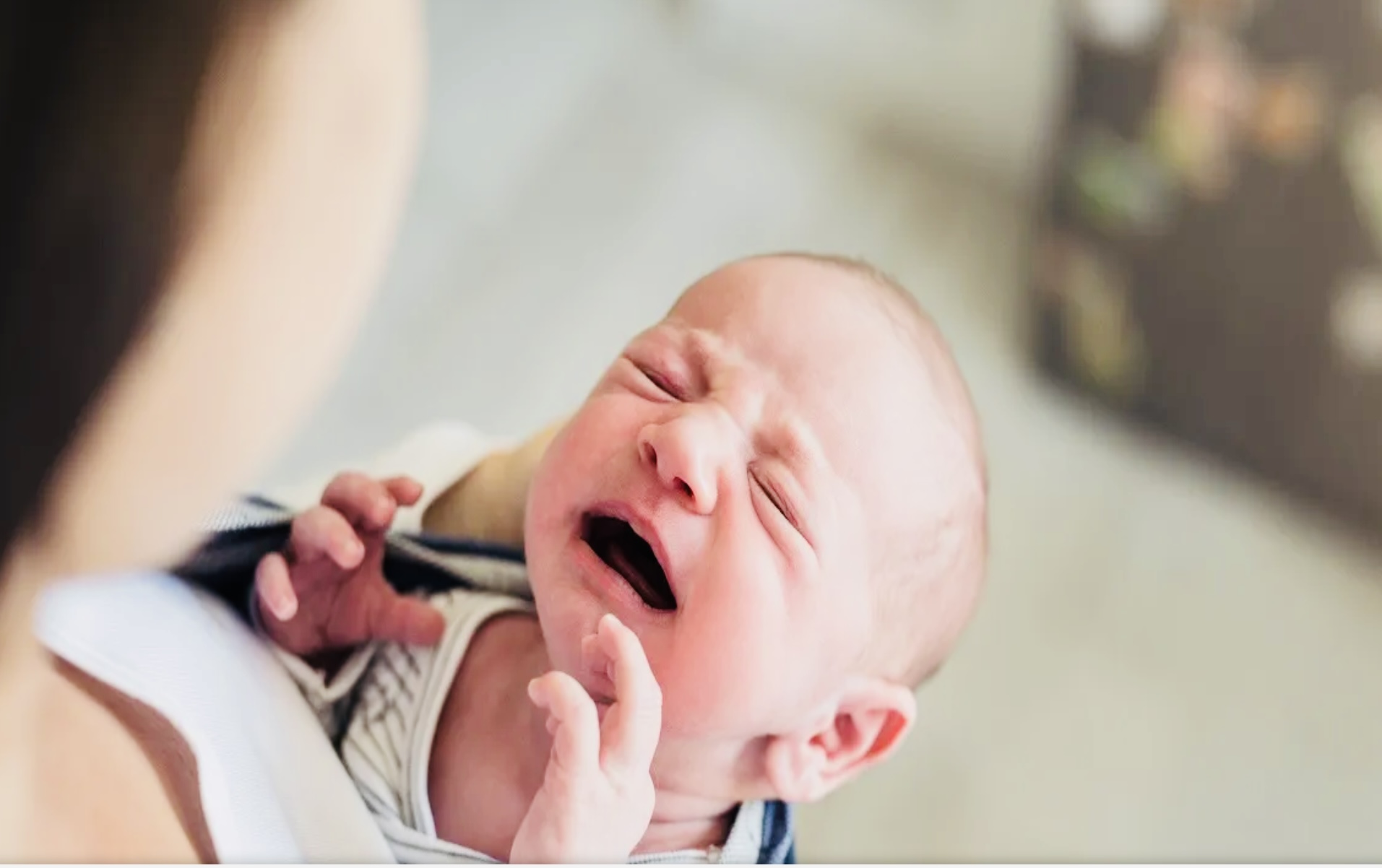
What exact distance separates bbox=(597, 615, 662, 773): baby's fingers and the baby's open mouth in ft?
0.15

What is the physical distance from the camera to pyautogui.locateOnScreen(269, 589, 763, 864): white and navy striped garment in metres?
0.54

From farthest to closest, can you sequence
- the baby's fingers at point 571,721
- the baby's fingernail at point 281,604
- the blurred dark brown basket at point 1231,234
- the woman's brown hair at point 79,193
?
the blurred dark brown basket at point 1231,234, the baby's fingernail at point 281,604, the baby's fingers at point 571,721, the woman's brown hair at point 79,193

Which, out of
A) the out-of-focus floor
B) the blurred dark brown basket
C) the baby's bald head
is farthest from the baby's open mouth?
the blurred dark brown basket

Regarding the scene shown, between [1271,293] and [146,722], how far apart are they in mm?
1207

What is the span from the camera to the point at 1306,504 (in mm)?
1402

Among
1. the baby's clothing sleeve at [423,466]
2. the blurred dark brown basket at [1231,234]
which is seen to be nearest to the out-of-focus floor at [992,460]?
the blurred dark brown basket at [1231,234]

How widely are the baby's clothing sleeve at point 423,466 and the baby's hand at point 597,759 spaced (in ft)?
0.69

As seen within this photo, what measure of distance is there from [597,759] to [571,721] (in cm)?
2

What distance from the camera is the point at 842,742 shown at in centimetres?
58

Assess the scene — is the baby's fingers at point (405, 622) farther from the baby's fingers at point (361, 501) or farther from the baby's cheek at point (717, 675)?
the baby's cheek at point (717, 675)

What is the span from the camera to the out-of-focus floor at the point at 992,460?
3.99ft

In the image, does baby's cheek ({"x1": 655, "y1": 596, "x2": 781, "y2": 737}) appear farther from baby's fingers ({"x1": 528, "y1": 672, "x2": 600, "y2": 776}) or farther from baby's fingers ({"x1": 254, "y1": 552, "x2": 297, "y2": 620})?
baby's fingers ({"x1": 254, "y1": 552, "x2": 297, "y2": 620})

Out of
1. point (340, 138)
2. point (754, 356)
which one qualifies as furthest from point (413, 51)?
point (754, 356)

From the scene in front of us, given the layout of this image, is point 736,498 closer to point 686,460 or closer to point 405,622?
point 686,460
